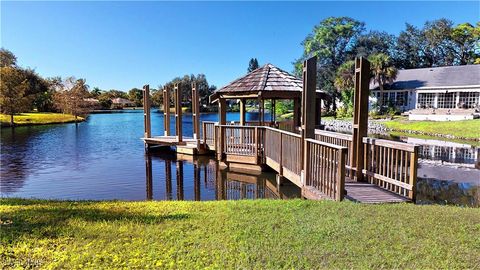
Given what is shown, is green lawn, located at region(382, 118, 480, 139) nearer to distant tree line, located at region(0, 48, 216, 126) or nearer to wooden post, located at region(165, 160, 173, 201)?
distant tree line, located at region(0, 48, 216, 126)

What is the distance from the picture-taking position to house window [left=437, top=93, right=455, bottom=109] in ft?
105

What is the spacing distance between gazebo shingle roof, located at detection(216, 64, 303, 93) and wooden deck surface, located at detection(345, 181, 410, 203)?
219 inches

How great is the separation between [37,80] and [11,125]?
1859 centimetres

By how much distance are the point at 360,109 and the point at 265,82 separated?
204 inches

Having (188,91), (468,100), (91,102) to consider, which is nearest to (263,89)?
(468,100)

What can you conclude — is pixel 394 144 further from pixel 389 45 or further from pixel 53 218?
pixel 389 45

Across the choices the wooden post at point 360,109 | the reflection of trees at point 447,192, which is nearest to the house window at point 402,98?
the reflection of trees at point 447,192

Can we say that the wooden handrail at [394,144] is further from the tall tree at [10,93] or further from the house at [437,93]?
the tall tree at [10,93]

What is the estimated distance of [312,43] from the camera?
1868 inches

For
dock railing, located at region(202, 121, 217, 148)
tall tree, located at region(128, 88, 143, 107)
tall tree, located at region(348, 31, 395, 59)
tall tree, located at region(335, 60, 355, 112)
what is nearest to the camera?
dock railing, located at region(202, 121, 217, 148)

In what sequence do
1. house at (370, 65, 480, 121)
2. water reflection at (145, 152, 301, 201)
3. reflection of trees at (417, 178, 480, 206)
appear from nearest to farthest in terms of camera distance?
reflection of trees at (417, 178, 480, 206), water reflection at (145, 152, 301, 201), house at (370, 65, 480, 121)

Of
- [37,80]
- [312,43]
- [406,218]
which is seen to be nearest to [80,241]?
[406,218]

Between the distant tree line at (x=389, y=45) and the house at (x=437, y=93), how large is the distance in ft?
21.0

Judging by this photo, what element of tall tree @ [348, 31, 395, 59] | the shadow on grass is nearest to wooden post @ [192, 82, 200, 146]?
the shadow on grass
